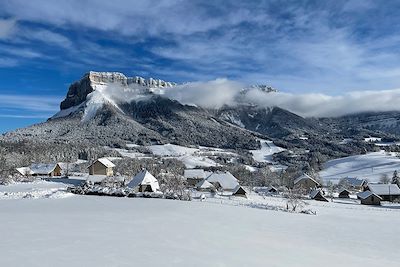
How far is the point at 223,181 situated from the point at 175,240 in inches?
2782

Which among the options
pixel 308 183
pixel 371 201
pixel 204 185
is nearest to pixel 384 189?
pixel 371 201

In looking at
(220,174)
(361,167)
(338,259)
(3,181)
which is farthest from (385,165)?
(338,259)

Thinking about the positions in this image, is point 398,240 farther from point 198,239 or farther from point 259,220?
point 198,239

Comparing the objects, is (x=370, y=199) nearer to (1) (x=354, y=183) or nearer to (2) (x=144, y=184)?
(2) (x=144, y=184)

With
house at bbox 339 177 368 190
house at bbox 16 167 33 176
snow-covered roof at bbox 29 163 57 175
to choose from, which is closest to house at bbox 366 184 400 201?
house at bbox 339 177 368 190

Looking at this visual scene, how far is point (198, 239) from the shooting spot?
1894 centimetres

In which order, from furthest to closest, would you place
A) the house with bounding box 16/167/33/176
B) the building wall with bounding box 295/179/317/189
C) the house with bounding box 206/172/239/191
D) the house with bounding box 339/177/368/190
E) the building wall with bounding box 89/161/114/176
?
the house with bounding box 339/177/368/190, the building wall with bounding box 295/179/317/189, the house with bounding box 16/167/33/176, the house with bounding box 206/172/239/191, the building wall with bounding box 89/161/114/176

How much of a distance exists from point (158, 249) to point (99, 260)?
117 inches

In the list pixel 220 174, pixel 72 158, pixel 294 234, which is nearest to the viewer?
pixel 294 234

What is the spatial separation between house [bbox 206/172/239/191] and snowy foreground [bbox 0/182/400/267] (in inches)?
2199

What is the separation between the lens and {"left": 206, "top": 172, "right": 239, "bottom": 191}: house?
8694 cm

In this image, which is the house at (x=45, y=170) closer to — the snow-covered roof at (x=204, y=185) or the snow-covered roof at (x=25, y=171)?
the snow-covered roof at (x=25, y=171)

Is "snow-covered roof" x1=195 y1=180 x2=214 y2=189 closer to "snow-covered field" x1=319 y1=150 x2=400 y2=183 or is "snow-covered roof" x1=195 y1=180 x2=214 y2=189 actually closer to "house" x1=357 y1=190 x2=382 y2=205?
"house" x1=357 y1=190 x2=382 y2=205

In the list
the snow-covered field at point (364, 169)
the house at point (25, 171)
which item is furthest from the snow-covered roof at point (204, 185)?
the snow-covered field at point (364, 169)
